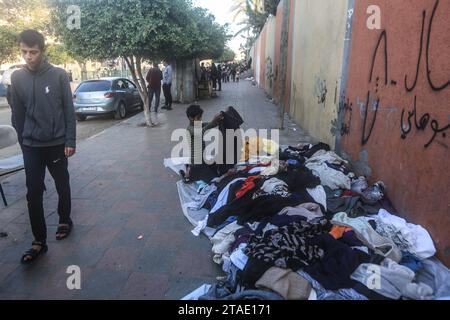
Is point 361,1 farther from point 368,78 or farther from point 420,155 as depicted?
point 420,155

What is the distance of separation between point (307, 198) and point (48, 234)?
2.85 metres

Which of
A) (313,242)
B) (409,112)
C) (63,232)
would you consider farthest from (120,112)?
(313,242)

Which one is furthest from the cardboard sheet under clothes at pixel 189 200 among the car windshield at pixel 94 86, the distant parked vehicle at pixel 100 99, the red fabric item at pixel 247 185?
the car windshield at pixel 94 86

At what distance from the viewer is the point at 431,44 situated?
10.7ft

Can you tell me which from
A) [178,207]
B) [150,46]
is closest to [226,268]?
[178,207]

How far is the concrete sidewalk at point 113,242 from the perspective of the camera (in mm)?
3047

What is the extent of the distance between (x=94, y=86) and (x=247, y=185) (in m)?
9.97

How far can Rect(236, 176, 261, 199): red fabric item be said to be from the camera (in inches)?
166

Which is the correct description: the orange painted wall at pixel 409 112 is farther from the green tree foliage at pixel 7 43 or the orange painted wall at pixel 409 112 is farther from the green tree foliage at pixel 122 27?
the green tree foliage at pixel 7 43

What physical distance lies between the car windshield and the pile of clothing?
9204mm

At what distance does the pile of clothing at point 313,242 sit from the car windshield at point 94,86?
9.20 m

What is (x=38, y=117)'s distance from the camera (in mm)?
3387

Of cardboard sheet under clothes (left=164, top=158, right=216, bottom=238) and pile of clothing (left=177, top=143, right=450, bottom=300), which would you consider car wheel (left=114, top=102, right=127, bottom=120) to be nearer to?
cardboard sheet under clothes (left=164, top=158, right=216, bottom=238)

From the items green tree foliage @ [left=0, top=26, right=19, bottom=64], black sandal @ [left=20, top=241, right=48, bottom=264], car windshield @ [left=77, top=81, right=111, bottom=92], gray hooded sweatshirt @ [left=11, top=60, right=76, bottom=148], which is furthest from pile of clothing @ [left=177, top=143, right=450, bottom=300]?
green tree foliage @ [left=0, top=26, right=19, bottom=64]
